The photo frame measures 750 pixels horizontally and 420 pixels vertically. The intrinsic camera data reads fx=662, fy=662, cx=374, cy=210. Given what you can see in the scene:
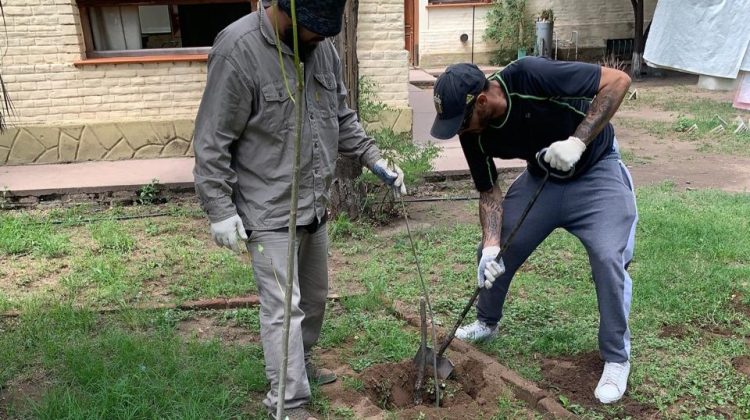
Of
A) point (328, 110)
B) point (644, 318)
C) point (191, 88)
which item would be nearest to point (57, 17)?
point (191, 88)

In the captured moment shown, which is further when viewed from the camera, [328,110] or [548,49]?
[548,49]

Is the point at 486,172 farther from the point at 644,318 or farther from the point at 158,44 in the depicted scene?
the point at 158,44

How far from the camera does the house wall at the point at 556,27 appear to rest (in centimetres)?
1538

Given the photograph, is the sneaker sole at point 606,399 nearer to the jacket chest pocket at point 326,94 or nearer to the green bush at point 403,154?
the jacket chest pocket at point 326,94

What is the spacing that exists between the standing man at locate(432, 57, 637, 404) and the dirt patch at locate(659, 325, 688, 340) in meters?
0.59

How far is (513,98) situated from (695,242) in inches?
102

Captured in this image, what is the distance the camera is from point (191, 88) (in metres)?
7.43

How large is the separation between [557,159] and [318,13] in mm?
1184

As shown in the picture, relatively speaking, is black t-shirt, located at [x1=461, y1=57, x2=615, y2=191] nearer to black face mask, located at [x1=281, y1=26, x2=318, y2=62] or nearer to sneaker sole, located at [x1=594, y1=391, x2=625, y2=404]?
black face mask, located at [x1=281, y1=26, x2=318, y2=62]

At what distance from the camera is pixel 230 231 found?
251cm

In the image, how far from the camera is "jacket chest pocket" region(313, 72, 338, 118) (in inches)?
105

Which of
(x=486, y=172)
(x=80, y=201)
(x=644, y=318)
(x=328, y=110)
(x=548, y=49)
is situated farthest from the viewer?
(x=548, y=49)

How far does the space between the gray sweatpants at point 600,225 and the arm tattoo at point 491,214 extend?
42mm

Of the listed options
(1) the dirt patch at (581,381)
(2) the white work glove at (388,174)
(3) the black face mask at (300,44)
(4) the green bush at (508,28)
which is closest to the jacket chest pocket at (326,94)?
(3) the black face mask at (300,44)
